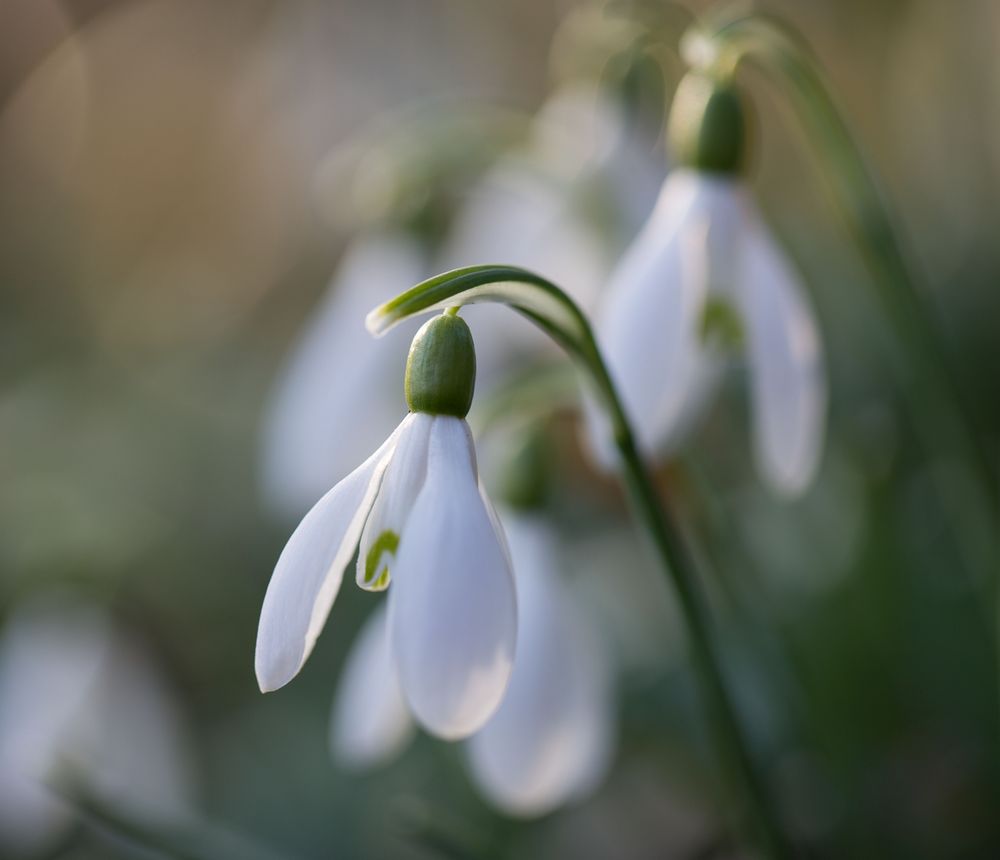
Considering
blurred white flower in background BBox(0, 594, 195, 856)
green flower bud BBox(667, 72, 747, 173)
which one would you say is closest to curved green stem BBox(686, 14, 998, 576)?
green flower bud BBox(667, 72, 747, 173)

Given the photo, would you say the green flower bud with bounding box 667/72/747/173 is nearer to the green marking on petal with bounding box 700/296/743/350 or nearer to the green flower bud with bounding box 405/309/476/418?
the green marking on petal with bounding box 700/296/743/350

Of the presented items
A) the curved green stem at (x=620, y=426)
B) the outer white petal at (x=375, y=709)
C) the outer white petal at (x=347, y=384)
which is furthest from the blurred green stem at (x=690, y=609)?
the outer white petal at (x=347, y=384)

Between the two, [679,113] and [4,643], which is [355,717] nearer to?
[679,113]

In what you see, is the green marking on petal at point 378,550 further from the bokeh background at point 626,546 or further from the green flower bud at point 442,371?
the bokeh background at point 626,546

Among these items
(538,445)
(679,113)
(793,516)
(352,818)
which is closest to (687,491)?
(538,445)

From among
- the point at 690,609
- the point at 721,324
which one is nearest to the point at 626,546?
the point at 721,324
